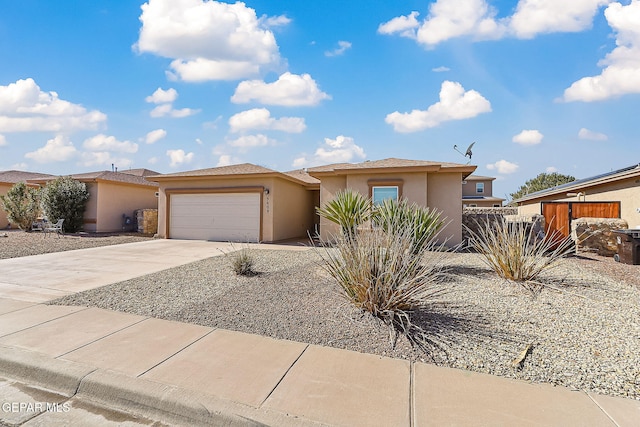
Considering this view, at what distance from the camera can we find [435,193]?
558 inches

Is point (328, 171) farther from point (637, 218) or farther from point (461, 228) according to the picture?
point (637, 218)

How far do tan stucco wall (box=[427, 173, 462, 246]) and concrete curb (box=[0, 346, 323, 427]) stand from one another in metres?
12.6

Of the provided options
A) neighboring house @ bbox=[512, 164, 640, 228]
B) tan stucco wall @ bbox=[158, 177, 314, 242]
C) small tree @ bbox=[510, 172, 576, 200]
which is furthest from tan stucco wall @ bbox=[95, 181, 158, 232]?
small tree @ bbox=[510, 172, 576, 200]

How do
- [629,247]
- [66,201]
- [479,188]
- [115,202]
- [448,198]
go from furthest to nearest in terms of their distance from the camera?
[479,188], [115,202], [66,201], [448,198], [629,247]

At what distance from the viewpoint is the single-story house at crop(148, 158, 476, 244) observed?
1389cm

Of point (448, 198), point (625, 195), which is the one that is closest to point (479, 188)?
point (625, 195)

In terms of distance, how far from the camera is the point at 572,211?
47.7 feet

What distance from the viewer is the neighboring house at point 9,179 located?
21.7 meters

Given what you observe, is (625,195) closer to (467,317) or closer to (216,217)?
(467,317)

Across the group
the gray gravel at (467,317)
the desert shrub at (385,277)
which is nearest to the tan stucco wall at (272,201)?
the gray gravel at (467,317)

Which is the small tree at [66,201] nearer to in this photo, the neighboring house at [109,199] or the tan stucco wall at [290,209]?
the neighboring house at [109,199]

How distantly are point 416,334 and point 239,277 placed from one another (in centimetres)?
449

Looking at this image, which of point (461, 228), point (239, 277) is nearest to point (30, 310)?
point (239, 277)

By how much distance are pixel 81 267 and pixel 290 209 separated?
9799 mm
